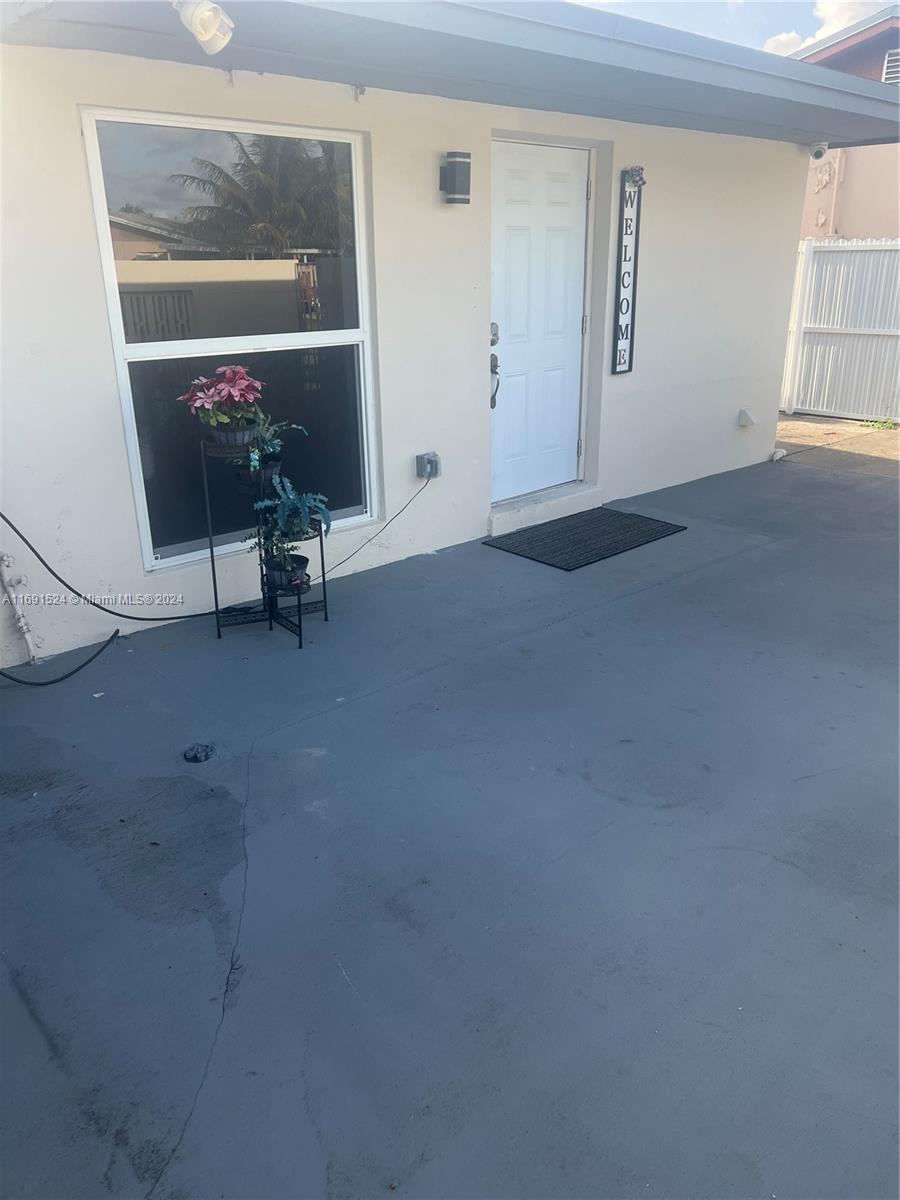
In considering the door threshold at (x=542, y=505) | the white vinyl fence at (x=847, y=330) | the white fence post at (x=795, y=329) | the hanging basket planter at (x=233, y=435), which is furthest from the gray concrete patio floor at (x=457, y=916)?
Answer: the white fence post at (x=795, y=329)

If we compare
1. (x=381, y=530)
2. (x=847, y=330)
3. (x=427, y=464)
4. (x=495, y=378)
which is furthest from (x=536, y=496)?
(x=847, y=330)

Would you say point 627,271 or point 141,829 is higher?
point 627,271

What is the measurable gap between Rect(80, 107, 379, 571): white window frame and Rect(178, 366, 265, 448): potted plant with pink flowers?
281 mm

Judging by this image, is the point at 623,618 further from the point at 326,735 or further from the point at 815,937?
the point at 815,937

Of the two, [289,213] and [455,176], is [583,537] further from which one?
[289,213]

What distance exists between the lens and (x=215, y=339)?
4051 millimetres

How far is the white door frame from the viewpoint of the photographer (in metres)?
5.05

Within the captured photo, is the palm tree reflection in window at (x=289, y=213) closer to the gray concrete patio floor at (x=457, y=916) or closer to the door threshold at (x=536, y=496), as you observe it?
the door threshold at (x=536, y=496)

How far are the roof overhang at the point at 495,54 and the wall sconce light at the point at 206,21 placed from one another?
31 centimetres

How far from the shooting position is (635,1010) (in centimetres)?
203

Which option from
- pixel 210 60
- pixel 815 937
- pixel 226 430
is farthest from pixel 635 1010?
pixel 210 60

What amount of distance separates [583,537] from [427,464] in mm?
1181

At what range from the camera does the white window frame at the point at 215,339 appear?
3.55 m

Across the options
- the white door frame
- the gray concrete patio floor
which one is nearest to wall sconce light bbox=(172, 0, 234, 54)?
the gray concrete patio floor
